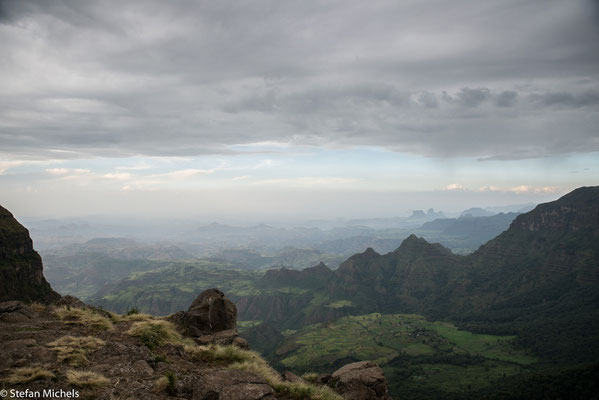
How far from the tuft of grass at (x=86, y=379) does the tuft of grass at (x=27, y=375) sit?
827 mm

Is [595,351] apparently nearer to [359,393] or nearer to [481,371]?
[481,371]

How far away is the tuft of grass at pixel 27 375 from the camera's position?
1138cm

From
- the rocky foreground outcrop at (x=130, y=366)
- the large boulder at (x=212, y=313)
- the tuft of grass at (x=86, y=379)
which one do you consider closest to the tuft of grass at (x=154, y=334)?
the rocky foreground outcrop at (x=130, y=366)

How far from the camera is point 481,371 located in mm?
144750

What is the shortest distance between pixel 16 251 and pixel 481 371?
196 metres

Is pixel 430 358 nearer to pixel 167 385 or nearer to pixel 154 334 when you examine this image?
pixel 154 334

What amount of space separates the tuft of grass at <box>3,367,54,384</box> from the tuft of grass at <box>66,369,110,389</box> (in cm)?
83

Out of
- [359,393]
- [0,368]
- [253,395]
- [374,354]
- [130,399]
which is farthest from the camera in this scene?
[374,354]

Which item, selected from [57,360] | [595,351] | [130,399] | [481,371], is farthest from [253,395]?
[595,351]

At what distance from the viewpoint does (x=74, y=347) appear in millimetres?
15492

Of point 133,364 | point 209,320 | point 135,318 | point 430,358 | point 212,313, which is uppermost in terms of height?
point 133,364

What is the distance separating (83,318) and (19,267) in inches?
3601

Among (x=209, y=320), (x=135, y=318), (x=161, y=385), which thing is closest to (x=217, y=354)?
(x=161, y=385)

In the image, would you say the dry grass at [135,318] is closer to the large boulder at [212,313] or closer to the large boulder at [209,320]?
the large boulder at [209,320]
